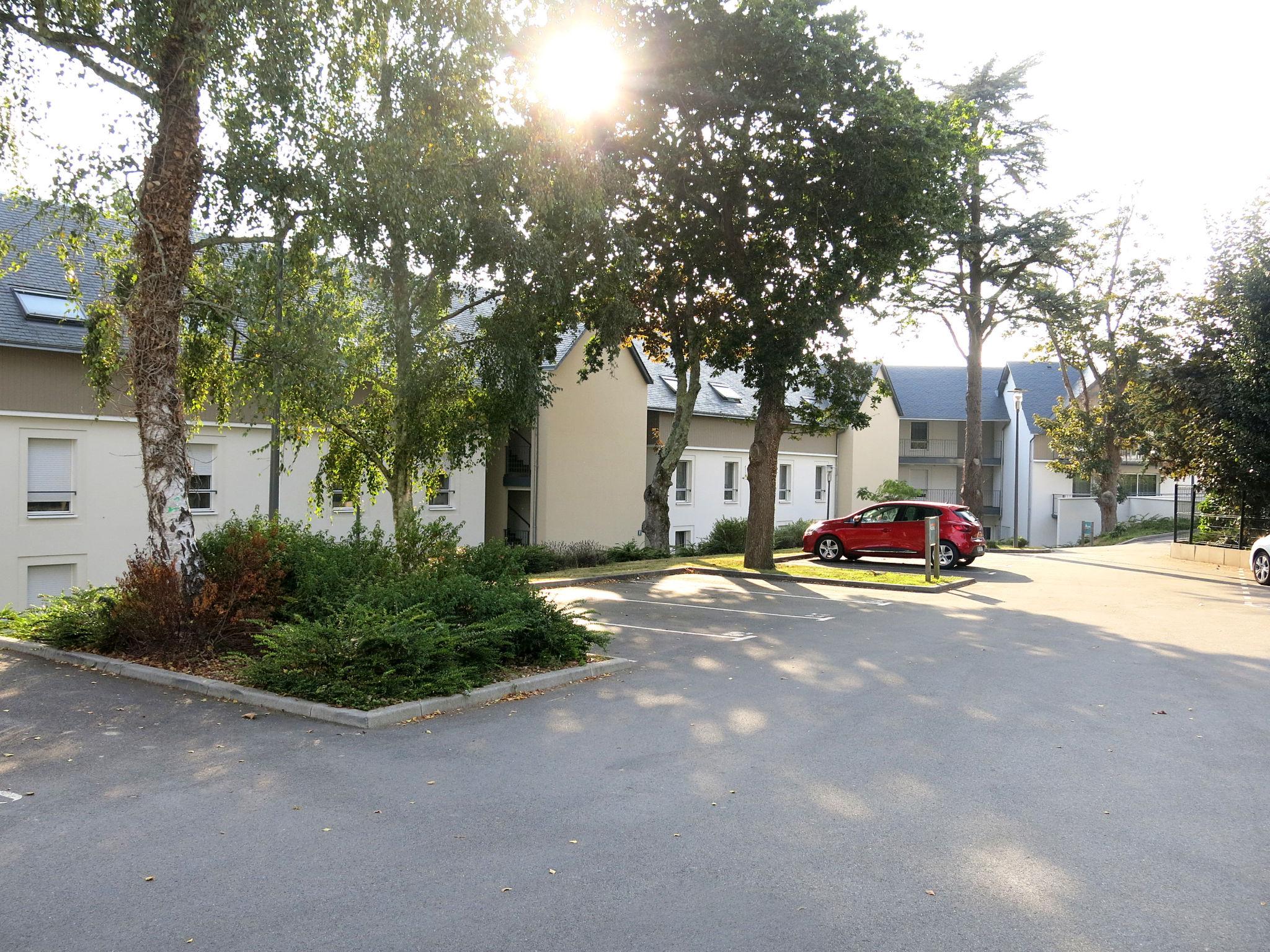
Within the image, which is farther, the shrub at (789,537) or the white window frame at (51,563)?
the shrub at (789,537)

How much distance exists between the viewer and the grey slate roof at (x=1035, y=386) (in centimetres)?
5575

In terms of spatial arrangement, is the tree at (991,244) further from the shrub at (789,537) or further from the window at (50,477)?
the window at (50,477)

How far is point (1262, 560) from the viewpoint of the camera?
20.6m

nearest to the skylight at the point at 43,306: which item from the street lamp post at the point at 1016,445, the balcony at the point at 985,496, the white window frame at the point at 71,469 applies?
the white window frame at the point at 71,469

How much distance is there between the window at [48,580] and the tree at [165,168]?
43.5 feet

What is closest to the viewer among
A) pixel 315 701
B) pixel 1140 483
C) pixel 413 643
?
pixel 315 701

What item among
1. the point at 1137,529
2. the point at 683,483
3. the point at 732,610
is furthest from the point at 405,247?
the point at 1137,529

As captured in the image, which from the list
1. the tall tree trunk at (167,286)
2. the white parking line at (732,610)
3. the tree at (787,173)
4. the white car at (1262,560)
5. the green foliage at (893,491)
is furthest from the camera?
the green foliage at (893,491)

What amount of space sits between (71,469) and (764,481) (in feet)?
49.0

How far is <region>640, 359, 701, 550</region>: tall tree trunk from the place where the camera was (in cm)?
2650

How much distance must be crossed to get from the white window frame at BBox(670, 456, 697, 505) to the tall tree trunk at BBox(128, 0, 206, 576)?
2807 centimetres

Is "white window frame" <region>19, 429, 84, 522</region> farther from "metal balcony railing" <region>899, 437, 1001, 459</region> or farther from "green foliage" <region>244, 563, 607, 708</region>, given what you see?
"metal balcony railing" <region>899, 437, 1001, 459</region>

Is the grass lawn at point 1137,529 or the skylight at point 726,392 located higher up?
the skylight at point 726,392

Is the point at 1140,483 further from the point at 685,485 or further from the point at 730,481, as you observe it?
the point at 685,485
